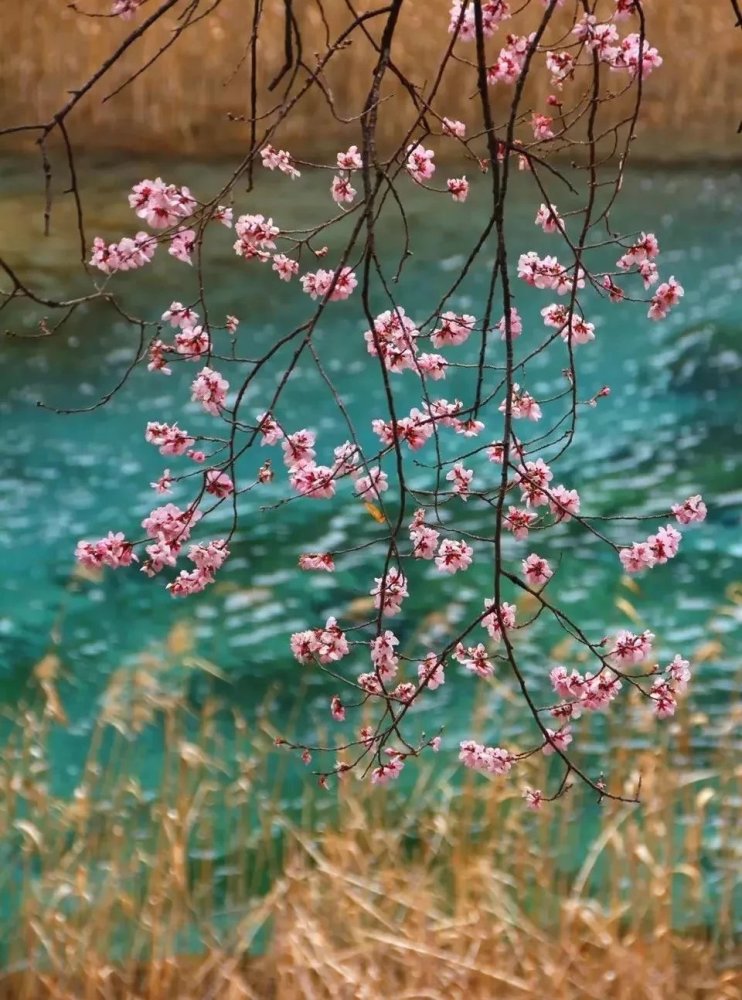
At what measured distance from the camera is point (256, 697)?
2209 millimetres

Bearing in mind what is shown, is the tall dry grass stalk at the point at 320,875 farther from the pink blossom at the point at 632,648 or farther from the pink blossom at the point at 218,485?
the pink blossom at the point at 218,485

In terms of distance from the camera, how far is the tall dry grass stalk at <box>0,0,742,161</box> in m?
2.25

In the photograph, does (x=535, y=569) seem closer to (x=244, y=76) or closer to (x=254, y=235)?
(x=254, y=235)

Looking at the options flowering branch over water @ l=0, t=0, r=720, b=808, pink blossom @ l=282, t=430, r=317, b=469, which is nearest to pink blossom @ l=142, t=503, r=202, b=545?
flowering branch over water @ l=0, t=0, r=720, b=808

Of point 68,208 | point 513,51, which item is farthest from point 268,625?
point 513,51

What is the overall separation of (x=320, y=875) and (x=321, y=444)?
0.77 metres

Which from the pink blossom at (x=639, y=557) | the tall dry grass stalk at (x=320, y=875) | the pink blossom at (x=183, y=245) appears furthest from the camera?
the tall dry grass stalk at (x=320, y=875)

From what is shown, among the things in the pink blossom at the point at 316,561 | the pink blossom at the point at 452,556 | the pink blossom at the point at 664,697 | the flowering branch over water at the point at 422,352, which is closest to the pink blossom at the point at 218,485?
the flowering branch over water at the point at 422,352

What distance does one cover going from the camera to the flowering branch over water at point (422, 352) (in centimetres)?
99

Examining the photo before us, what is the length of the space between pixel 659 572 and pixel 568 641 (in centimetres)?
24

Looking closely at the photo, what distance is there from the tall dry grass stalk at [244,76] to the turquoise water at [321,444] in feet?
0.25

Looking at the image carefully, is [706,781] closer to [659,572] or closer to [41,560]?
[659,572]

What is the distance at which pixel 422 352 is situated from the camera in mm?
1878

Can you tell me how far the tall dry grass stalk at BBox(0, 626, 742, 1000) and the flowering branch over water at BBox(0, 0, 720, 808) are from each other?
0.13 meters
